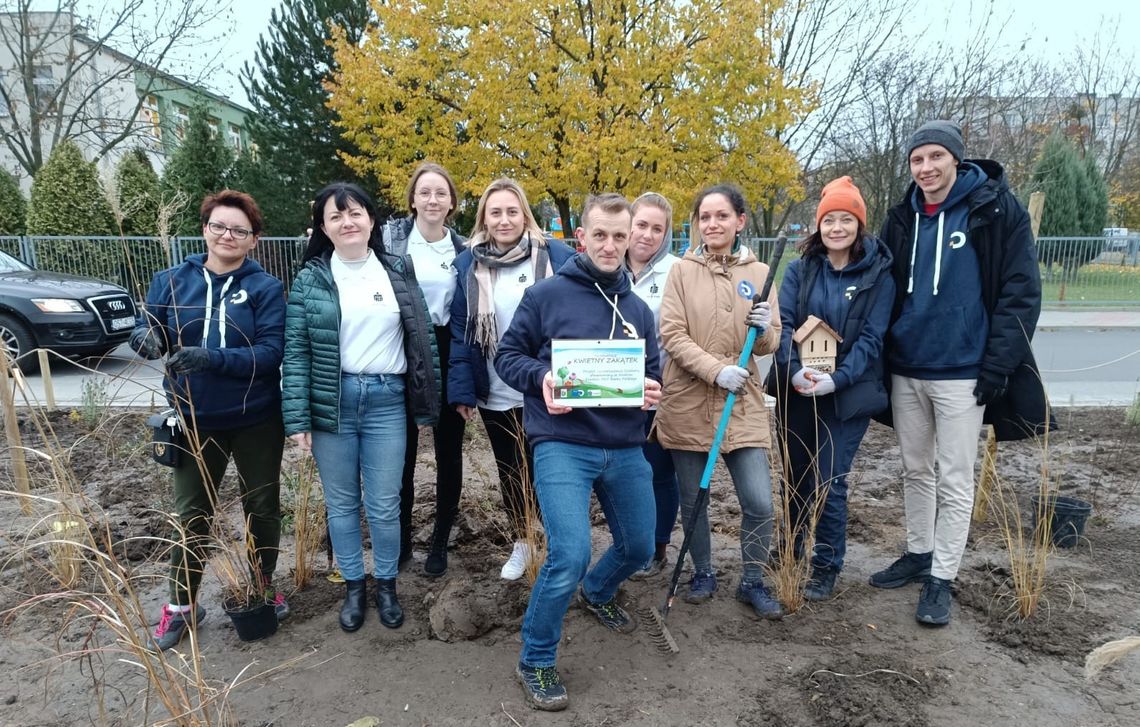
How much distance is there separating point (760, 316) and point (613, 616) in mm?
1488

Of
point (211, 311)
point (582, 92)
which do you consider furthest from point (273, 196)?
point (211, 311)

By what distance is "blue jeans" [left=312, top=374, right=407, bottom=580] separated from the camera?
10.0ft

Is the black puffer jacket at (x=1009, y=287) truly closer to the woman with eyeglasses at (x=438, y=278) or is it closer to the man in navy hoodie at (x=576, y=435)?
the man in navy hoodie at (x=576, y=435)

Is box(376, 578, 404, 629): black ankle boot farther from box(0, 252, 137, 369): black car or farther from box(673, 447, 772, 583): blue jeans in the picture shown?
box(0, 252, 137, 369): black car

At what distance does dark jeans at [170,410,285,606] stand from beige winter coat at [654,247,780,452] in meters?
1.79

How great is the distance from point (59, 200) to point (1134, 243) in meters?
25.1

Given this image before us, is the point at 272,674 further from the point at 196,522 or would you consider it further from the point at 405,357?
the point at 405,357

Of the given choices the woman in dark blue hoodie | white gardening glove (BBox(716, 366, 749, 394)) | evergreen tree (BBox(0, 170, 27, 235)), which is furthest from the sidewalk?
evergreen tree (BBox(0, 170, 27, 235))

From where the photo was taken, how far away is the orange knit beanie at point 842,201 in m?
3.18

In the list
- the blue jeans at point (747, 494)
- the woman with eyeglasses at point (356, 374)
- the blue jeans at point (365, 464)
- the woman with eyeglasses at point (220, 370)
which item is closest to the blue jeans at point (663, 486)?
the blue jeans at point (747, 494)

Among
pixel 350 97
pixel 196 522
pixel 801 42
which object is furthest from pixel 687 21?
pixel 196 522

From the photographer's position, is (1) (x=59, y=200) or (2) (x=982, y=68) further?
(2) (x=982, y=68)

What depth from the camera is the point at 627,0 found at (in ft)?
43.1

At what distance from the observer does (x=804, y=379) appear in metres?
3.24
